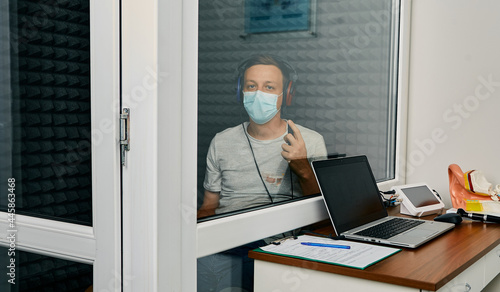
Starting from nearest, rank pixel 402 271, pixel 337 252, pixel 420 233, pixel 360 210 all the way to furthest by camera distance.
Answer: pixel 402 271, pixel 337 252, pixel 420 233, pixel 360 210

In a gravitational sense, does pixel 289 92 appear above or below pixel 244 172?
above

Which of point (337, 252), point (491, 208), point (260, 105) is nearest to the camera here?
point (337, 252)

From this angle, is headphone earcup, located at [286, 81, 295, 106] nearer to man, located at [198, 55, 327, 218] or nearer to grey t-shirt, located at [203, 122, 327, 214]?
man, located at [198, 55, 327, 218]

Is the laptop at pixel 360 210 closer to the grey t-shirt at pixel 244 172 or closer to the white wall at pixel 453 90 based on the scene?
the grey t-shirt at pixel 244 172

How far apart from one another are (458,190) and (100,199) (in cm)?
164

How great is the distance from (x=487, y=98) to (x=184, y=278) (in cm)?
175

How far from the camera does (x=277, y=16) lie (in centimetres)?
154

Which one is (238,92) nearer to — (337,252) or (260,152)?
(260,152)

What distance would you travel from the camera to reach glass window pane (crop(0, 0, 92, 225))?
3.52 feet

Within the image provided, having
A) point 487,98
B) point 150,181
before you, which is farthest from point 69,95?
point 487,98

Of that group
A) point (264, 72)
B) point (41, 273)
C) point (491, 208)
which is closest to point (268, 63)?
point (264, 72)

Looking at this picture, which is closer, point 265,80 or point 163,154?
point 163,154

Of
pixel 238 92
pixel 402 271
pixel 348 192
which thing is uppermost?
pixel 238 92

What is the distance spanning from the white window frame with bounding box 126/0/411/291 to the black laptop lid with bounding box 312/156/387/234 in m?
0.49
